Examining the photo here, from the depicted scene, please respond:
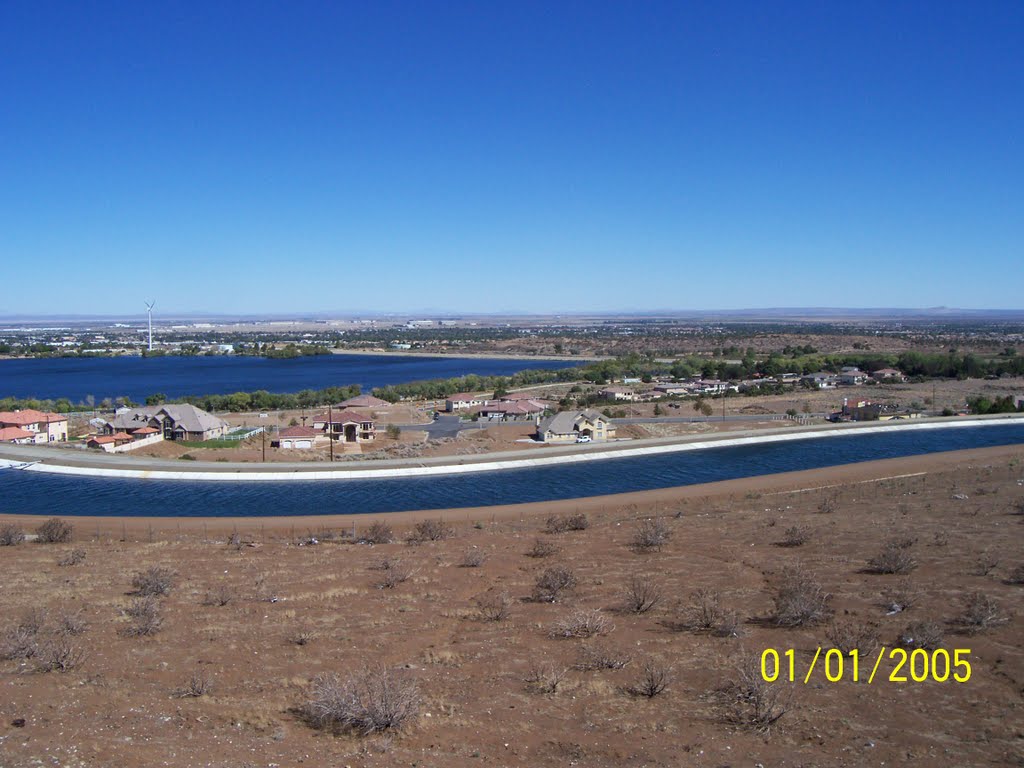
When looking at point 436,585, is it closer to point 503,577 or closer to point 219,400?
point 503,577

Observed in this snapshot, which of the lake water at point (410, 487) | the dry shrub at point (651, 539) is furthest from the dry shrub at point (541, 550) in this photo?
the lake water at point (410, 487)

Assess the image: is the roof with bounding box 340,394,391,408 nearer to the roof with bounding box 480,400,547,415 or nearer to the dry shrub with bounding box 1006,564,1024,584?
the roof with bounding box 480,400,547,415

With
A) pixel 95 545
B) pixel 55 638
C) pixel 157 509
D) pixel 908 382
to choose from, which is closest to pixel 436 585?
pixel 55 638

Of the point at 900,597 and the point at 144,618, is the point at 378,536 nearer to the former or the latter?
the point at 144,618

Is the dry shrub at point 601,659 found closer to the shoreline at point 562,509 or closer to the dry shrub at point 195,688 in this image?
the dry shrub at point 195,688

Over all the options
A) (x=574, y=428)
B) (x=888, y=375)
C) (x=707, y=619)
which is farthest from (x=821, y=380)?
(x=707, y=619)

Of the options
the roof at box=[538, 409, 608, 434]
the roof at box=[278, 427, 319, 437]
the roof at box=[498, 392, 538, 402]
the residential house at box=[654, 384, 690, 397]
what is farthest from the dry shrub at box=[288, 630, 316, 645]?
the residential house at box=[654, 384, 690, 397]
